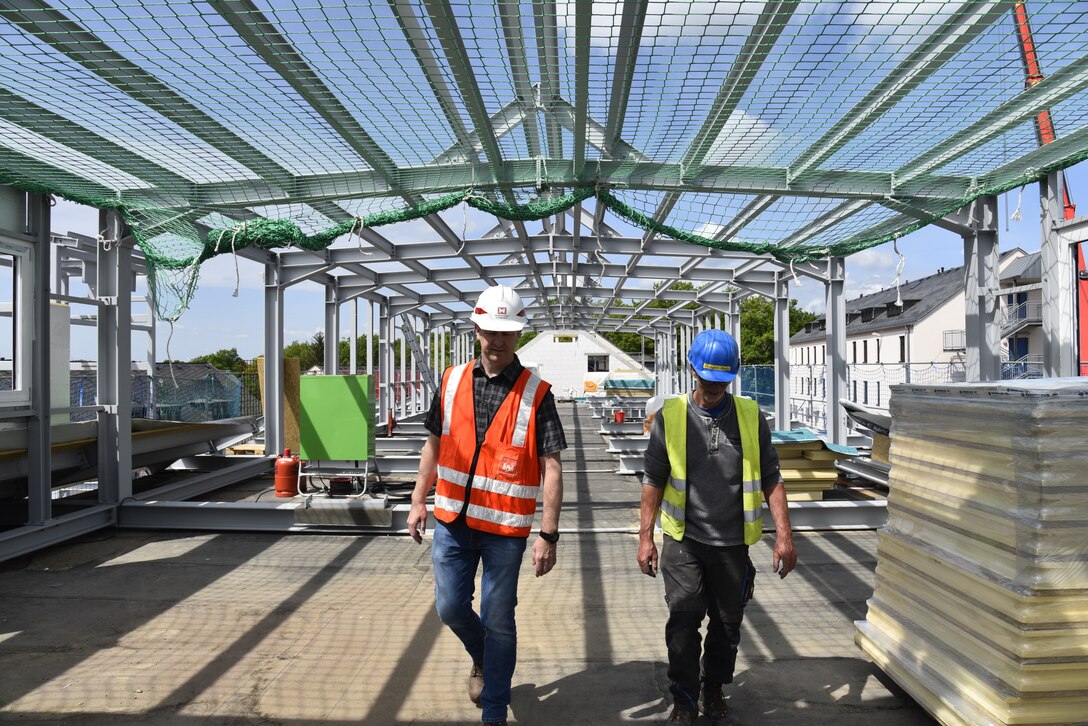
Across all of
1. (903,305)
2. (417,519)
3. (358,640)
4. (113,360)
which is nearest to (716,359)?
(417,519)

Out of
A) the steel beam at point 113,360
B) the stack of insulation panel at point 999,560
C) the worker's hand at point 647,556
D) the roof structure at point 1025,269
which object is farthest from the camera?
the roof structure at point 1025,269

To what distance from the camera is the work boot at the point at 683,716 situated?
306cm

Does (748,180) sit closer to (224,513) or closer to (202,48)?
(202,48)

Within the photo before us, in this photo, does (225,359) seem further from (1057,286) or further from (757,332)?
(1057,286)

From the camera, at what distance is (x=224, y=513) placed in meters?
6.88

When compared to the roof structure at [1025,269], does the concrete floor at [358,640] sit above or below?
below

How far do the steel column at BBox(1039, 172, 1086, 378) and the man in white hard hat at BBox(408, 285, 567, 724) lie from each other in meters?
4.86

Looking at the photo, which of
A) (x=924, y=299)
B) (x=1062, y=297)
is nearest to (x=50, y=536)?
(x=1062, y=297)

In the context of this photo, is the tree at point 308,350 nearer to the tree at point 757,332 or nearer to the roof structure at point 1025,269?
the tree at point 757,332

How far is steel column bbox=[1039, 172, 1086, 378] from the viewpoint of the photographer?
5.50m

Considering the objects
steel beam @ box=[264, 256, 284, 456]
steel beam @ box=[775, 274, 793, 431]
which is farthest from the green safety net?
steel beam @ box=[775, 274, 793, 431]

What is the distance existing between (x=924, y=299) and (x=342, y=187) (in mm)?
38965

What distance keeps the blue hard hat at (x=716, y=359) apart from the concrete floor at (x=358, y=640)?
65.4 inches

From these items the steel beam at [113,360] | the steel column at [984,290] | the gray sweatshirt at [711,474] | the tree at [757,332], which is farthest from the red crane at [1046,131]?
the tree at [757,332]
